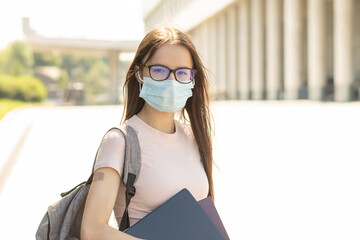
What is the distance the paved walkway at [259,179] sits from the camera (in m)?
4.70

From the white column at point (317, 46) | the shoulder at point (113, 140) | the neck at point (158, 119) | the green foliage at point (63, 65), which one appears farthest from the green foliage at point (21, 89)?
the shoulder at point (113, 140)

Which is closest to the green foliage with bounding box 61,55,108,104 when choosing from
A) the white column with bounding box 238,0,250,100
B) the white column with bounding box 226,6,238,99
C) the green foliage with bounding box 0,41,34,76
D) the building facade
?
the green foliage with bounding box 0,41,34,76

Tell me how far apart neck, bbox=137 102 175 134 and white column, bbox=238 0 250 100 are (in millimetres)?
41337

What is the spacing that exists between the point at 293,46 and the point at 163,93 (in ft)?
107

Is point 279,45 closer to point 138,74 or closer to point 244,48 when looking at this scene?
point 244,48

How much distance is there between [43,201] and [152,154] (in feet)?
13.0

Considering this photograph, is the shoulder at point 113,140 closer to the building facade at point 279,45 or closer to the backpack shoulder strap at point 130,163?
the backpack shoulder strap at point 130,163

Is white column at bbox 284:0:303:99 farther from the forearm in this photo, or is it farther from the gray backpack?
the forearm

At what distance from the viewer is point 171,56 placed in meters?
2.18

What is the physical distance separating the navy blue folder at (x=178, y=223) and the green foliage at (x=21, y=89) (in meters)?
48.7

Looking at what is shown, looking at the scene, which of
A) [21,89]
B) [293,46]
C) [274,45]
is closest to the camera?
[293,46]

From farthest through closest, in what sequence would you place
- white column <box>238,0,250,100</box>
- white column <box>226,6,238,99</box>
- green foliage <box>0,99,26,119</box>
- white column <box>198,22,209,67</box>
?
white column <box>198,22,209,67</box>, white column <box>226,6,238,99</box>, white column <box>238,0,250,100</box>, green foliage <box>0,99,26,119</box>

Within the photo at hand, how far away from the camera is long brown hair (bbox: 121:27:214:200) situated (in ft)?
7.18

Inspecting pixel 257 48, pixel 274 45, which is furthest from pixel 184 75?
pixel 257 48
